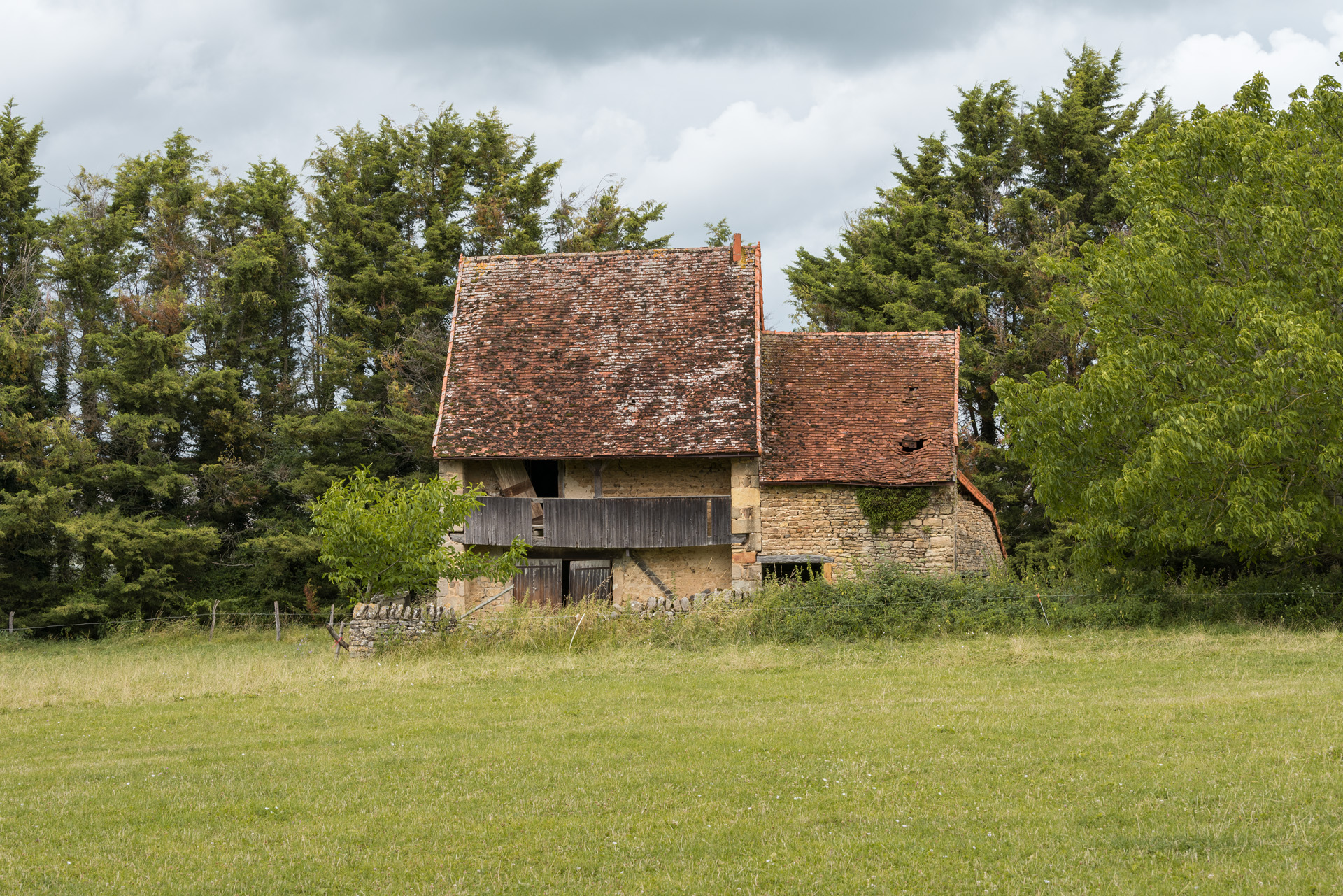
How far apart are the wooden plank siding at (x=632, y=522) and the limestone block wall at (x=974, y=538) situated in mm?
5383

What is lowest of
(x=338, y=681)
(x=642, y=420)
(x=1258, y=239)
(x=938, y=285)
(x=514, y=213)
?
(x=338, y=681)

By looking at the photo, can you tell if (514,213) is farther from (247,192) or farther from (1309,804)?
(1309,804)

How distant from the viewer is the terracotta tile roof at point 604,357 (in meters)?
23.8

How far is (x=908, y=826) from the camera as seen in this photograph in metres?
6.80

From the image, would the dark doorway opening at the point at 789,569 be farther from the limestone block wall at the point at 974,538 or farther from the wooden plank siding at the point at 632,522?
the limestone block wall at the point at 974,538

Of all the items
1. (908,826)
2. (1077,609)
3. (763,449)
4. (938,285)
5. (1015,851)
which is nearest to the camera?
(1015,851)

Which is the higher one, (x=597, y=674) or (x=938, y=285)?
(x=938, y=285)

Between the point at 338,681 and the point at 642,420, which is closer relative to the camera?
the point at 338,681

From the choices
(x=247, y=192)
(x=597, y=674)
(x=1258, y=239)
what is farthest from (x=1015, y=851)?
(x=247, y=192)

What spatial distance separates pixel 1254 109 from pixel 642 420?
41.0ft

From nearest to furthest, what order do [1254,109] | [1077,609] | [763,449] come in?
[1077,609], [1254,109], [763,449]

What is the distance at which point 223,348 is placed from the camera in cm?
3350

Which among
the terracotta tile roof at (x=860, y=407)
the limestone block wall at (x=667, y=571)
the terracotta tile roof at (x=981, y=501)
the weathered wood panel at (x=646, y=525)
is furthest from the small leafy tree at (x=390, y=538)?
the terracotta tile roof at (x=981, y=501)

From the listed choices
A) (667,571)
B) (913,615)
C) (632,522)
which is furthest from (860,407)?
(913,615)
